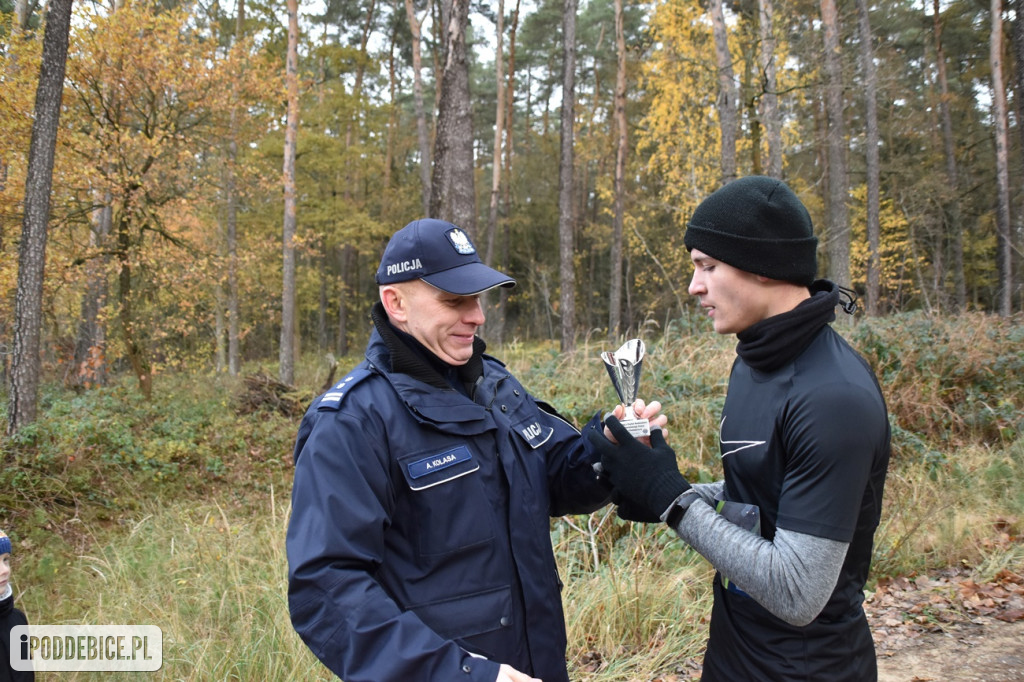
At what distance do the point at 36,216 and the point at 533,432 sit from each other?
9.55 meters

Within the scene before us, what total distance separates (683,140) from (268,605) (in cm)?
1609

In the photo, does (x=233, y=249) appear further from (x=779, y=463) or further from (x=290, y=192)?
(x=779, y=463)

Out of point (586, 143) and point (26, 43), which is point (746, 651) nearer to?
point (26, 43)

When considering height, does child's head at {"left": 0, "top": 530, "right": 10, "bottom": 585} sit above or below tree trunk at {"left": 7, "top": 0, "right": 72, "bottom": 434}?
below

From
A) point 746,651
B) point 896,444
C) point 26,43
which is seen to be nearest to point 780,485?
Result: point 746,651

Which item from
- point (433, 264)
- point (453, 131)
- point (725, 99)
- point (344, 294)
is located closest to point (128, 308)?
point (453, 131)

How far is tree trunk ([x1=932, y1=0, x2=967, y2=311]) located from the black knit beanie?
20.8 metres

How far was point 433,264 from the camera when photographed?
2.02 m

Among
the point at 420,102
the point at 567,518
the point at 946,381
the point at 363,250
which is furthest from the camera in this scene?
the point at 363,250

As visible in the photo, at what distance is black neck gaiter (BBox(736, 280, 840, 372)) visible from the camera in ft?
5.64

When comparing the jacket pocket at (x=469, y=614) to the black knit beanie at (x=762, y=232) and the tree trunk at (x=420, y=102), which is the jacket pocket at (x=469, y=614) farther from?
the tree trunk at (x=420, y=102)

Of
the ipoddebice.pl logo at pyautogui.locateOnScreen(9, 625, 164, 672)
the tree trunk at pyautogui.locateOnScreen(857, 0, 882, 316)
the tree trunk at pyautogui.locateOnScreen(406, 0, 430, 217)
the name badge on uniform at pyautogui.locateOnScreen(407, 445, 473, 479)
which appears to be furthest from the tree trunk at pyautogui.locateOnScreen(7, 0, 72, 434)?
the tree trunk at pyautogui.locateOnScreen(857, 0, 882, 316)

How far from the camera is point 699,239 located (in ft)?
6.04

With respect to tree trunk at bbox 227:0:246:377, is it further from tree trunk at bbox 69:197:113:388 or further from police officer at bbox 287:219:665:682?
police officer at bbox 287:219:665:682
